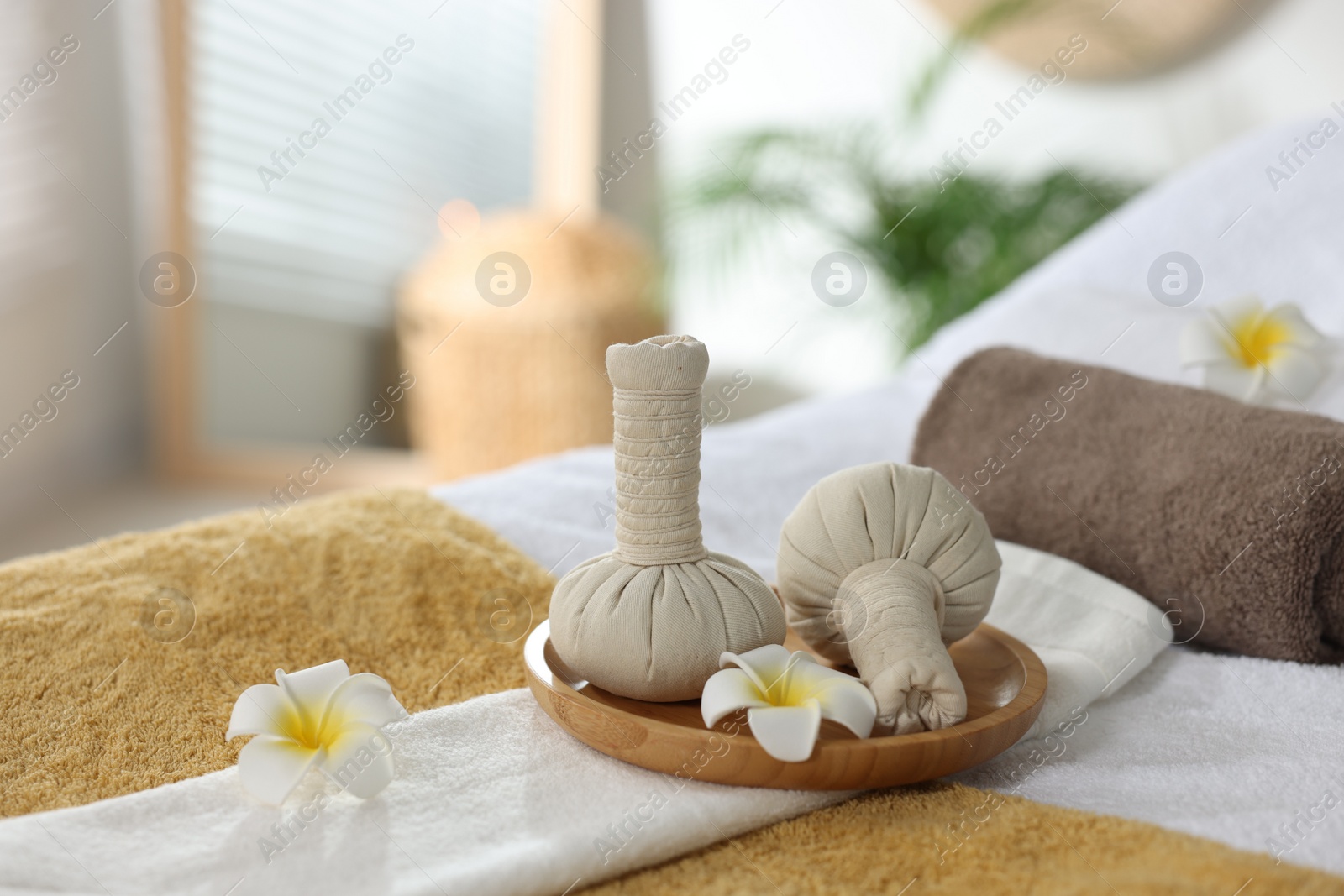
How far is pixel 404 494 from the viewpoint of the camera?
3.43 ft

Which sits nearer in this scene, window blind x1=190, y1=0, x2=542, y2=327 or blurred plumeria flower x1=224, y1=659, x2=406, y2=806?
blurred plumeria flower x1=224, y1=659, x2=406, y2=806

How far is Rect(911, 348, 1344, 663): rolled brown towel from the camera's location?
811 mm

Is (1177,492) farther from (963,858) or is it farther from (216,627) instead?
(216,627)

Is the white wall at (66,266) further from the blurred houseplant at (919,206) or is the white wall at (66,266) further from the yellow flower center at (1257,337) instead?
the yellow flower center at (1257,337)

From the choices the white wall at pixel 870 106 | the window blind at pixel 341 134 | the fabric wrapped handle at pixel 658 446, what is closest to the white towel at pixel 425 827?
the fabric wrapped handle at pixel 658 446

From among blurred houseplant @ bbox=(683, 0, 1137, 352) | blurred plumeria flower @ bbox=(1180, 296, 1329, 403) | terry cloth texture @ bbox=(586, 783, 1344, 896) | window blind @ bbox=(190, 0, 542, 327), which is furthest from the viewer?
window blind @ bbox=(190, 0, 542, 327)

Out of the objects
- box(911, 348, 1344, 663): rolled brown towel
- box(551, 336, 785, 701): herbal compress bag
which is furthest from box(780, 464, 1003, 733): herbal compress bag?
box(911, 348, 1344, 663): rolled brown towel

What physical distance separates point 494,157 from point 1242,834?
245 centimetres

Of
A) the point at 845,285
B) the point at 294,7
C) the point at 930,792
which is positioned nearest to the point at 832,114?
the point at 845,285

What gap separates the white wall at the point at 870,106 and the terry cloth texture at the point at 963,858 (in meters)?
1.52

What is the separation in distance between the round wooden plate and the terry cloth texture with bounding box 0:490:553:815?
138 mm

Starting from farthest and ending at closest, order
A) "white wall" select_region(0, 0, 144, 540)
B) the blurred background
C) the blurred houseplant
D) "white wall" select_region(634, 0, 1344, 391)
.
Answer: "white wall" select_region(0, 0, 144, 540), the blurred background, the blurred houseplant, "white wall" select_region(634, 0, 1344, 391)

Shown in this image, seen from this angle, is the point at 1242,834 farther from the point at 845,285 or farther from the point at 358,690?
the point at 845,285

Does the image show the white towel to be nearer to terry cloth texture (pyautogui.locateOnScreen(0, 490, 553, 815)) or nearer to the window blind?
terry cloth texture (pyautogui.locateOnScreen(0, 490, 553, 815))
